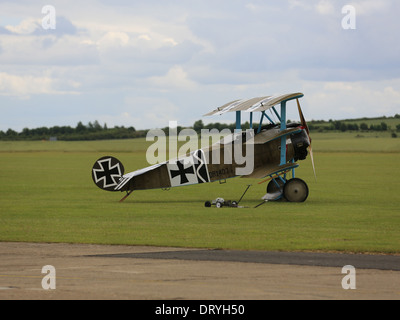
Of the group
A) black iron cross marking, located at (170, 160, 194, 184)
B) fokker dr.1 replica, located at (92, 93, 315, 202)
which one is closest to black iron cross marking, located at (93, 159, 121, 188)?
fokker dr.1 replica, located at (92, 93, 315, 202)

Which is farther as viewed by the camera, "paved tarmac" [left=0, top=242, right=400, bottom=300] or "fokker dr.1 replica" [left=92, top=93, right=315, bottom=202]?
"fokker dr.1 replica" [left=92, top=93, right=315, bottom=202]

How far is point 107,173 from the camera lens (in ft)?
95.7

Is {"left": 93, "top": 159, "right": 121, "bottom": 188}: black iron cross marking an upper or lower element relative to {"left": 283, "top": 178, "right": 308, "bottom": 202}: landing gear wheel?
upper

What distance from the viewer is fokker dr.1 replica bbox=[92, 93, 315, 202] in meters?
28.8

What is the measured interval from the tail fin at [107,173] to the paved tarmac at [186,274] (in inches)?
447

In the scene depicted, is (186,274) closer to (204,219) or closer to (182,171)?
(204,219)

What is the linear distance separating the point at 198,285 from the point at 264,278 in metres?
1.35

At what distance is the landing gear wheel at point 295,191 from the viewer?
96.1 feet

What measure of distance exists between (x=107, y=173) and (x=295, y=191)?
7.20 metres

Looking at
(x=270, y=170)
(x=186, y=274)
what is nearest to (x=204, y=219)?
(x=270, y=170)

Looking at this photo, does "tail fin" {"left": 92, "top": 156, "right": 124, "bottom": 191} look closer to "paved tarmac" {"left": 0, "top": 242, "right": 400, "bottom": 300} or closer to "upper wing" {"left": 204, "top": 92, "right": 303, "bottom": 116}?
"upper wing" {"left": 204, "top": 92, "right": 303, "bottom": 116}

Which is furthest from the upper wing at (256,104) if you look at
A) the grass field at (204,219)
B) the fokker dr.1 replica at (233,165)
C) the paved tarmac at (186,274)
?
the paved tarmac at (186,274)
